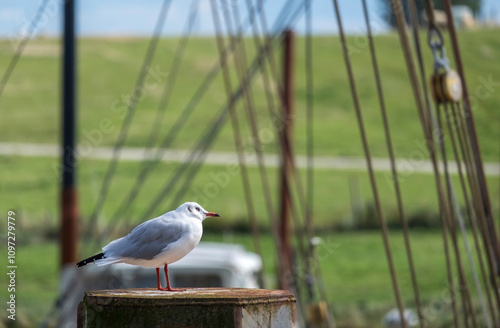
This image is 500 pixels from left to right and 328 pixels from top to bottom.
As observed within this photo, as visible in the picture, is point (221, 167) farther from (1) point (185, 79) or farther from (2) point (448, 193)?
(2) point (448, 193)

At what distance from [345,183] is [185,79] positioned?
22.4 m

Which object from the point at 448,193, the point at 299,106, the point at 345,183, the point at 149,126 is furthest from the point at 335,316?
the point at 299,106

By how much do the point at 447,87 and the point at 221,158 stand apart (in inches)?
1601

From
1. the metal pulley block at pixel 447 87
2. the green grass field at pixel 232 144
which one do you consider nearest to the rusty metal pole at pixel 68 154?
the green grass field at pixel 232 144

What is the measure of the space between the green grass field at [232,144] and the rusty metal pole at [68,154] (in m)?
0.38

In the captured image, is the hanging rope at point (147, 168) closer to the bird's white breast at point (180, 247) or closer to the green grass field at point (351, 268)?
the green grass field at point (351, 268)

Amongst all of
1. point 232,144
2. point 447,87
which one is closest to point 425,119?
point 447,87

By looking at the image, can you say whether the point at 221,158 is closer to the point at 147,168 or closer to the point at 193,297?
the point at 147,168

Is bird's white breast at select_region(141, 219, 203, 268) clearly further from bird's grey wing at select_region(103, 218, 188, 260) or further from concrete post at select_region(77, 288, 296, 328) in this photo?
concrete post at select_region(77, 288, 296, 328)

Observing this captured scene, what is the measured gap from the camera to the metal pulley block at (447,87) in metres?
7.10

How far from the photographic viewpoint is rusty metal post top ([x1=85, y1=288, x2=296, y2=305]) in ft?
12.3

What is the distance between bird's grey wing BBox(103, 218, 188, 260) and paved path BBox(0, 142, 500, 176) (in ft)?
134

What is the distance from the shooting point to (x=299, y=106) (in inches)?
2259

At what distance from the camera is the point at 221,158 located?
47.7 meters
